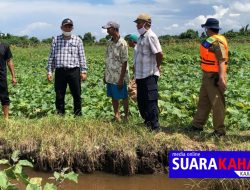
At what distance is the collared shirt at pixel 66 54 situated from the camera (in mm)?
6902

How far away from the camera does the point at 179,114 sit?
7316 mm

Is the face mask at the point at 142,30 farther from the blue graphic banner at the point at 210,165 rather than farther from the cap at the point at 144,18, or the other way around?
the blue graphic banner at the point at 210,165

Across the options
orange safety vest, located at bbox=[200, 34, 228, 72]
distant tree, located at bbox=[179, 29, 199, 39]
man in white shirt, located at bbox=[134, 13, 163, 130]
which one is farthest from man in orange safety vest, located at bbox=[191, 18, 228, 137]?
distant tree, located at bbox=[179, 29, 199, 39]

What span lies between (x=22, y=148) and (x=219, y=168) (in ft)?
9.08

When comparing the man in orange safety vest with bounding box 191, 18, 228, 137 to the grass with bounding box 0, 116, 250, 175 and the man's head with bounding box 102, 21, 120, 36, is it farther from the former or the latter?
the man's head with bounding box 102, 21, 120, 36

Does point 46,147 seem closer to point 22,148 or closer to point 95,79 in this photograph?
point 22,148

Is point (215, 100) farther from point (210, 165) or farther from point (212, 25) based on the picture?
point (210, 165)

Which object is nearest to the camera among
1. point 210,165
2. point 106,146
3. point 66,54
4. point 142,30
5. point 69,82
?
point 210,165

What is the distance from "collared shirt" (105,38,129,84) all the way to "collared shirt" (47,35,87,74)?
495 millimetres

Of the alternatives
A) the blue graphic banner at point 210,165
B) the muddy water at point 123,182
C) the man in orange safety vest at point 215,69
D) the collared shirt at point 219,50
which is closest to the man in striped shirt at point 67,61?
the muddy water at point 123,182

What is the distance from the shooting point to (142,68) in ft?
19.9

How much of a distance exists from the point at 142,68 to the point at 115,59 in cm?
79

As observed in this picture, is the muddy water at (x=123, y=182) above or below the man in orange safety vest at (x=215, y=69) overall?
below

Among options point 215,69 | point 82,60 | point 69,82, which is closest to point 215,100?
point 215,69
